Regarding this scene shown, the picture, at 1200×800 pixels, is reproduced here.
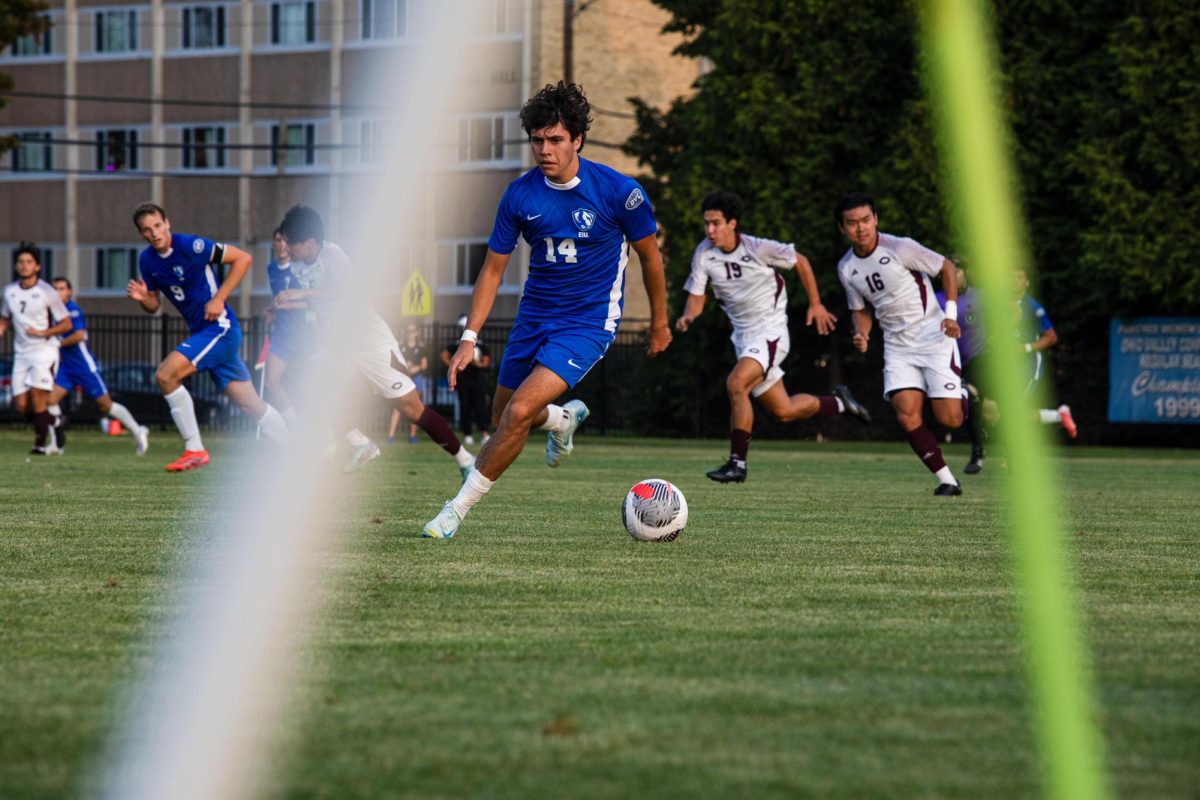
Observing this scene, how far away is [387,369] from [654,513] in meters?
6.99

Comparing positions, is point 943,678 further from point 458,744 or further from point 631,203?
point 631,203

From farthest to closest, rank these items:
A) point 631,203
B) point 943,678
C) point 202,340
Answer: point 202,340 → point 631,203 → point 943,678

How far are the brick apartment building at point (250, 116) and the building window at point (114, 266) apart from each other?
0.04 meters

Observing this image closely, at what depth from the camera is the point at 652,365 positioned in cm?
3869

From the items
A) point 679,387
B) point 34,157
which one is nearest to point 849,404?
point 679,387

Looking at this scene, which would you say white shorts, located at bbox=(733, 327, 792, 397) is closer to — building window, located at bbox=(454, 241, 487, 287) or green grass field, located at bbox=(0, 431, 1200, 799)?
green grass field, located at bbox=(0, 431, 1200, 799)

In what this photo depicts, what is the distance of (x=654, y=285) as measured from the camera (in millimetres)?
10906

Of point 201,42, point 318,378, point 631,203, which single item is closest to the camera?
point 631,203

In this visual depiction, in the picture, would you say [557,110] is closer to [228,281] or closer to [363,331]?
[363,331]

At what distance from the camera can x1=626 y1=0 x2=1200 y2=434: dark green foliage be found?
3155cm

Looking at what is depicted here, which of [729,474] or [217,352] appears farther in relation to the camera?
[217,352]

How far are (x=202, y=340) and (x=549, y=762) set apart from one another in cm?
1352

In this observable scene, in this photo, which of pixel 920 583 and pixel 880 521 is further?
pixel 880 521

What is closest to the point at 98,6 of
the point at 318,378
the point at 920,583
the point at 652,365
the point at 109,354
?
the point at 109,354
